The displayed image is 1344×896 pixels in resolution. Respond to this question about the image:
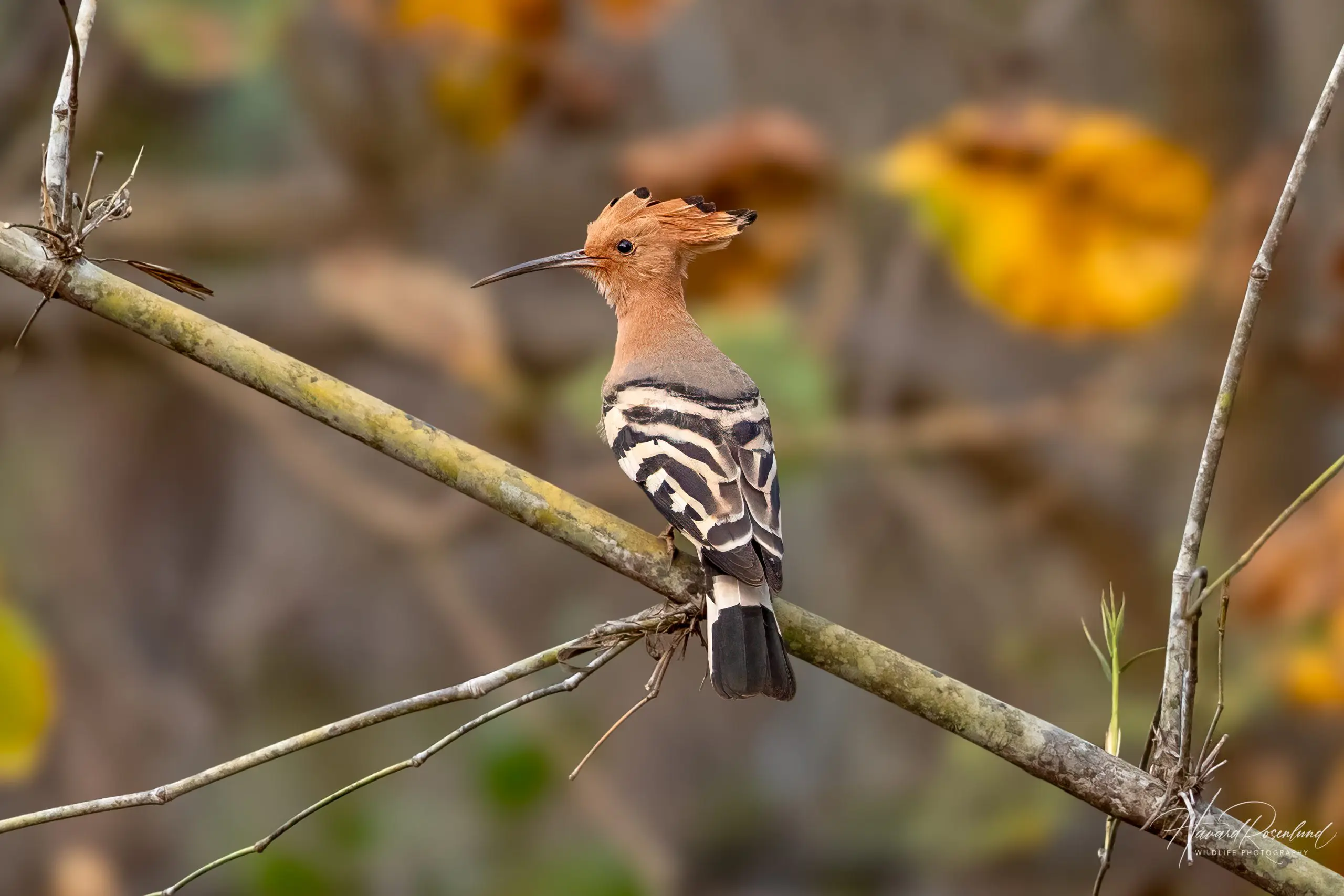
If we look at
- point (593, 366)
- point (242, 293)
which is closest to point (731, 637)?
point (593, 366)

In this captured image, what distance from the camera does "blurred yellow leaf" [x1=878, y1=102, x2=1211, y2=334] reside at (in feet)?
10.1

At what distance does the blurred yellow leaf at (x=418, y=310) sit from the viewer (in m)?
3.10

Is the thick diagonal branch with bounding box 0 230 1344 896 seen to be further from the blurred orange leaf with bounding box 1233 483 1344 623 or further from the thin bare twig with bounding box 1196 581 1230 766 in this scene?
the blurred orange leaf with bounding box 1233 483 1344 623

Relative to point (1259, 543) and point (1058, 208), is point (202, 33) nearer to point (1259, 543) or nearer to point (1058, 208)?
point (1058, 208)

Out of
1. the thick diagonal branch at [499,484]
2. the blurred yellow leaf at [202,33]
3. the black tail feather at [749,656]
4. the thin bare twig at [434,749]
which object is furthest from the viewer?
the blurred yellow leaf at [202,33]

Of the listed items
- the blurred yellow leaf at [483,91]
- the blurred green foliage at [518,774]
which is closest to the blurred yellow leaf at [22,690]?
the blurred green foliage at [518,774]

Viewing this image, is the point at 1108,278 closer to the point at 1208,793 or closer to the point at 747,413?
the point at 1208,793

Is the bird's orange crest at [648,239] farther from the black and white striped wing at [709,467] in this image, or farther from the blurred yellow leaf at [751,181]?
the blurred yellow leaf at [751,181]

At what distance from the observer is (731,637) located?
1.16 m

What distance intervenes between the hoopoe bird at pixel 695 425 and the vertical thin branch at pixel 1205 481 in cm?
34

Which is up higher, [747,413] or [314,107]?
[314,107]

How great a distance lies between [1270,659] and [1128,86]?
4.93ft

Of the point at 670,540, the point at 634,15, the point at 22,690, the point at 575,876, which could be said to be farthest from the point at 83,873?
the point at 634,15

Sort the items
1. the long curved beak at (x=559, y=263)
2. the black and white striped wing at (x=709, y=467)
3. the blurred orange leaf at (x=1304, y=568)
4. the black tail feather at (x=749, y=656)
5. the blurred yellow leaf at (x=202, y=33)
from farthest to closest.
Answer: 1. the blurred orange leaf at (x=1304, y=568)
2. the blurred yellow leaf at (x=202, y=33)
3. the long curved beak at (x=559, y=263)
4. the black and white striped wing at (x=709, y=467)
5. the black tail feather at (x=749, y=656)
